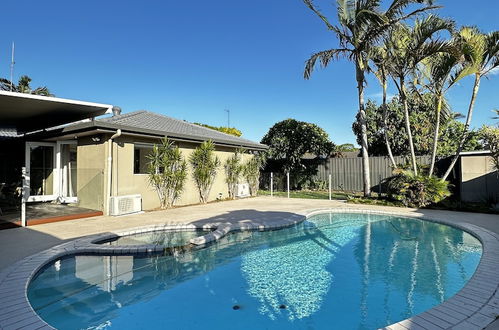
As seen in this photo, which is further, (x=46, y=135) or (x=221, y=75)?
(x=221, y=75)

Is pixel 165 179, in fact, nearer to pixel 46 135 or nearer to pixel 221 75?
pixel 46 135

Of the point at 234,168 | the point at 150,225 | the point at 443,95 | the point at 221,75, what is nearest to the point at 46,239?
the point at 150,225

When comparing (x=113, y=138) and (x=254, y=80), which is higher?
(x=254, y=80)

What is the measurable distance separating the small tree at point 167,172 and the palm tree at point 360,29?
25.3 feet

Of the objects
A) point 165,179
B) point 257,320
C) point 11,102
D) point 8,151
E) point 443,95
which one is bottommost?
point 257,320

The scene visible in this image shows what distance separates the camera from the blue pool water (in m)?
3.74

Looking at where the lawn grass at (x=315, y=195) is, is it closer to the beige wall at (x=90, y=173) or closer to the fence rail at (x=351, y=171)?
Answer: the fence rail at (x=351, y=171)

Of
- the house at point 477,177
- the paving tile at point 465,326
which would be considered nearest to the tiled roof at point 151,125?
the paving tile at point 465,326

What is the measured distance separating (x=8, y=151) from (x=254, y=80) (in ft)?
49.3

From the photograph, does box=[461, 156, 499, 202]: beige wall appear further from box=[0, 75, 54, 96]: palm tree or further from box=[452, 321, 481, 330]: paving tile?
box=[0, 75, 54, 96]: palm tree

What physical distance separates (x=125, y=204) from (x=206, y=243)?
4.68 meters

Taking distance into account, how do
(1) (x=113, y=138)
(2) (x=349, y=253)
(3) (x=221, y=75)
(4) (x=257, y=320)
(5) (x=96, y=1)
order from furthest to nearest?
(3) (x=221, y=75) → (5) (x=96, y=1) → (1) (x=113, y=138) → (2) (x=349, y=253) → (4) (x=257, y=320)

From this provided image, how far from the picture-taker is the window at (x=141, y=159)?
11.5 m

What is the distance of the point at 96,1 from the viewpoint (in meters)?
11.8
